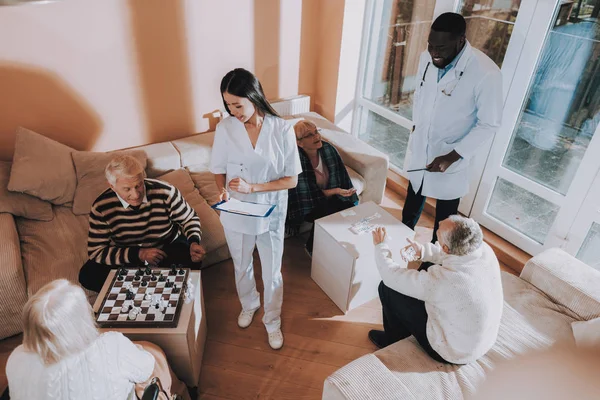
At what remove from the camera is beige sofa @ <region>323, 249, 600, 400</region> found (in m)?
1.67

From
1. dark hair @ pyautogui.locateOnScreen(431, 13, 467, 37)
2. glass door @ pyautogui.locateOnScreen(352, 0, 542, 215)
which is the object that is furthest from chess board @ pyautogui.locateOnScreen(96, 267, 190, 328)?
glass door @ pyautogui.locateOnScreen(352, 0, 542, 215)

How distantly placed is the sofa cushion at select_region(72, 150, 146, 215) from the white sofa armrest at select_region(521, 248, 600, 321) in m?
2.56

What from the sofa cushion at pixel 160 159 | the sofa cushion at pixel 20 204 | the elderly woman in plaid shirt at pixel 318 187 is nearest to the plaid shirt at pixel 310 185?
the elderly woman in plaid shirt at pixel 318 187

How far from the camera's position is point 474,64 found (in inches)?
87.7

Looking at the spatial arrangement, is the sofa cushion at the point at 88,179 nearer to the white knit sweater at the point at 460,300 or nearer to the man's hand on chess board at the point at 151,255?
the man's hand on chess board at the point at 151,255

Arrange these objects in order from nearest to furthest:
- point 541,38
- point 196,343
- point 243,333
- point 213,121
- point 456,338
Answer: point 456,338 < point 196,343 < point 243,333 < point 541,38 < point 213,121

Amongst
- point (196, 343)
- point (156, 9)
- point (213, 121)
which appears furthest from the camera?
point (213, 121)

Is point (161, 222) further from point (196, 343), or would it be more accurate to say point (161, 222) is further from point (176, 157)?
point (176, 157)

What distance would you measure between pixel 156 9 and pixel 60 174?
1245 mm

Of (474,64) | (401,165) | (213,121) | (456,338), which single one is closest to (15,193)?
(213,121)

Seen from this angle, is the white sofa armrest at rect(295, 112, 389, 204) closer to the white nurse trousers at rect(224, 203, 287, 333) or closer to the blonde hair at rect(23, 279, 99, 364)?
the white nurse trousers at rect(224, 203, 287, 333)

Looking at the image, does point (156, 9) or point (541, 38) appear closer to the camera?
point (541, 38)

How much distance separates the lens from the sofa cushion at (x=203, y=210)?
2588 mm

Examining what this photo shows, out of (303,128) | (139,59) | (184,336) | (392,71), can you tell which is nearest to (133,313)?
(184,336)
